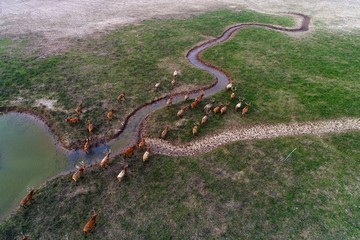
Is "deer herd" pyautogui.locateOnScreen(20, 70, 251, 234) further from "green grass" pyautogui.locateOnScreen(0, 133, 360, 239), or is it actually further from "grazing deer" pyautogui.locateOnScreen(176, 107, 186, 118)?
"green grass" pyautogui.locateOnScreen(0, 133, 360, 239)

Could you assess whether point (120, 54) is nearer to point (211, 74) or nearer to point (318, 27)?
point (211, 74)

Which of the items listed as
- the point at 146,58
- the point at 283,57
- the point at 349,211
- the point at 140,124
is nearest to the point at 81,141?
the point at 140,124

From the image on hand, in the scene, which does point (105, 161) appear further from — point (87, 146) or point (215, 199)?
point (215, 199)

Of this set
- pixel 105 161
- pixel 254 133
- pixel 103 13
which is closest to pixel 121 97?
pixel 105 161

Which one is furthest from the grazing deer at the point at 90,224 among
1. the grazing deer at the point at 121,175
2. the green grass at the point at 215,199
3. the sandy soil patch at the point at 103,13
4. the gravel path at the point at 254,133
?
the sandy soil patch at the point at 103,13

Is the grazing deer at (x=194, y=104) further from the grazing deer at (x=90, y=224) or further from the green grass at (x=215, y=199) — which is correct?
the grazing deer at (x=90, y=224)
